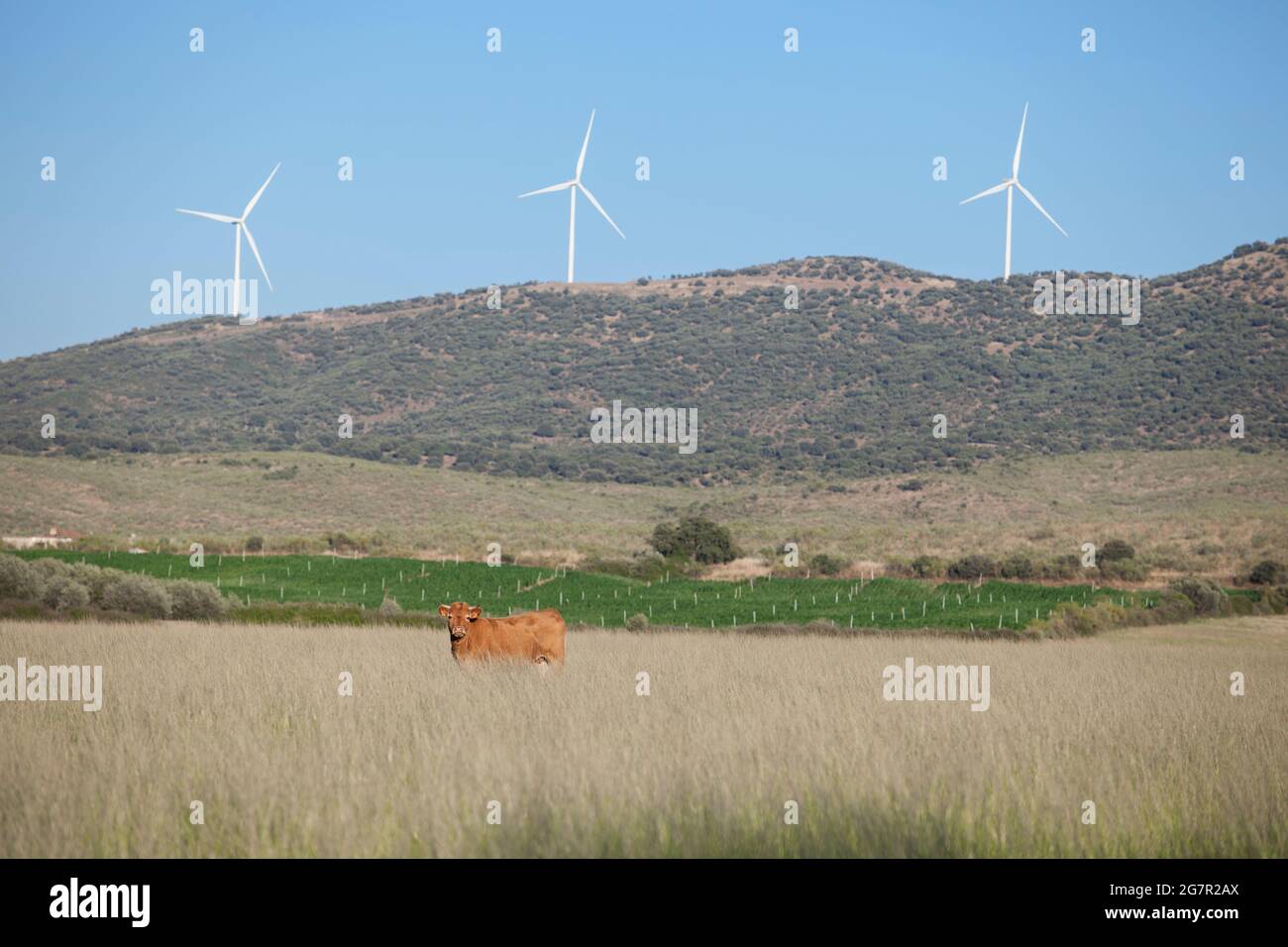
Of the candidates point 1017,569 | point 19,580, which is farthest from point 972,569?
point 19,580

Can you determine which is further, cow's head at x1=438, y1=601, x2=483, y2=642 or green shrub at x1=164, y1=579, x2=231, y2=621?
green shrub at x1=164, y1=579, x2=231, y2=621

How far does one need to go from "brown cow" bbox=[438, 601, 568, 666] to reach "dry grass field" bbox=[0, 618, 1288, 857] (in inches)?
22.4

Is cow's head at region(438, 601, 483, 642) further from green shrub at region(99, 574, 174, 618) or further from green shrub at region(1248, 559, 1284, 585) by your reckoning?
green shrub at region(1248, 559, 1284, 585)

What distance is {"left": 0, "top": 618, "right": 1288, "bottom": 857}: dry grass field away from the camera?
9.65m

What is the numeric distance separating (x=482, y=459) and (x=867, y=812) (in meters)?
104

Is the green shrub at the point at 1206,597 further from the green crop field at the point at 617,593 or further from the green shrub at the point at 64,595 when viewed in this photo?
the green shrub at the point at 64,595

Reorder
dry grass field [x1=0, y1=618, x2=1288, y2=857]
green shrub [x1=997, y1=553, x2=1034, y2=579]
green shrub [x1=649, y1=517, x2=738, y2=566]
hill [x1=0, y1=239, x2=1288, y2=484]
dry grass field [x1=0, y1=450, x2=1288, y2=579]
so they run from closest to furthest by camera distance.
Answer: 1. dry grass field [x1=0, y1=618, x2=1288, y2=857]
2. green shrub [x1=997, y1=553, x2=1034, y2=579]
3. green shrub [x1=649, y1=517, x2=738, y2=566]
4. dry grass field [x1=0, y1=450, x2=1288, y2=579]
5. hill [x1=0, y1=239, x2=1288, y2=484]

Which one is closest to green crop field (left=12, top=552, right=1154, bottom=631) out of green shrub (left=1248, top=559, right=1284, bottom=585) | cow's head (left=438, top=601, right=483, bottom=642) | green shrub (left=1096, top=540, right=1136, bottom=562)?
green shrub (left=1248, top=559, right=1284, bottom=585)

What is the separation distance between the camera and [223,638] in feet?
84.2

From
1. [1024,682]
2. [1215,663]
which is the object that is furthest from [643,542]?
[1024,682]

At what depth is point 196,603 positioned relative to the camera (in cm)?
3394

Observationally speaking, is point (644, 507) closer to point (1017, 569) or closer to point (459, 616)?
point (1017, 569)

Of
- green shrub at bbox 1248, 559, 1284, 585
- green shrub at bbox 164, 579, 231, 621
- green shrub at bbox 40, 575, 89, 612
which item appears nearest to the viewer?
green shrub at bbox 40, 575, 89, 612
